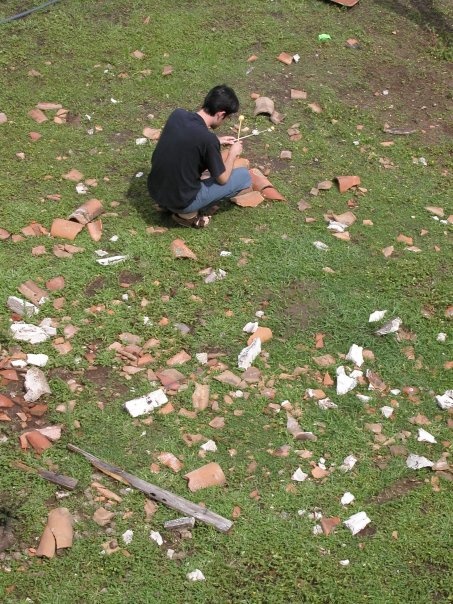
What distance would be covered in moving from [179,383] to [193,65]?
455 cm

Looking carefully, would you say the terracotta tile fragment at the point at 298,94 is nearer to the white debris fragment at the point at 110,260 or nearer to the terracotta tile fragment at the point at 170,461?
the white debris fragment at the point at 110,260

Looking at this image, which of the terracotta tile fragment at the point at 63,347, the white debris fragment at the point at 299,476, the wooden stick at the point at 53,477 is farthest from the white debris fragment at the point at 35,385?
the white debris fragment at the point at 299,476

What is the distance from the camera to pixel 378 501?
Result: 4.87 metres

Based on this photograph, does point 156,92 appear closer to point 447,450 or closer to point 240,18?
point 240,18

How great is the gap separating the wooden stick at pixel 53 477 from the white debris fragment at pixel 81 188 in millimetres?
2956

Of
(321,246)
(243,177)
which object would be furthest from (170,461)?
(243,177)

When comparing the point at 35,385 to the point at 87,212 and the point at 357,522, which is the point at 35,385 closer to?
the point at 87,212

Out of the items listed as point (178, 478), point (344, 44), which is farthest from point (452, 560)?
point (344, 44)

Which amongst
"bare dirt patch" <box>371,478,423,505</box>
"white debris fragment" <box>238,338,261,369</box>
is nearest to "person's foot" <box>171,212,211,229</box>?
"white debris fragment" <box>238,338,261,369</box>

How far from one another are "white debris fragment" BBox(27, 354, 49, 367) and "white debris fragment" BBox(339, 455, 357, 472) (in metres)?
2.05

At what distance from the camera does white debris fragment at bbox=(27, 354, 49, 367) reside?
5.45 m

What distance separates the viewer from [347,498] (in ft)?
15.9

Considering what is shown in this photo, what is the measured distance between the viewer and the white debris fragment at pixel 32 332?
5.61 m

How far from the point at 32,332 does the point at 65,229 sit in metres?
1.24
